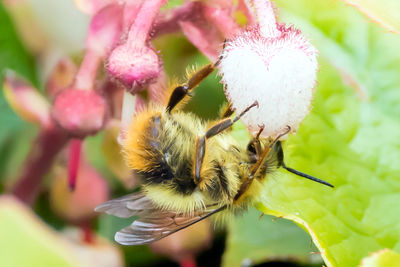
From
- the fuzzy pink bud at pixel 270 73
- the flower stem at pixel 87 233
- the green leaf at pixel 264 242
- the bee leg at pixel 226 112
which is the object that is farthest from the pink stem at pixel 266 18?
the flower stem at pixel 87 233

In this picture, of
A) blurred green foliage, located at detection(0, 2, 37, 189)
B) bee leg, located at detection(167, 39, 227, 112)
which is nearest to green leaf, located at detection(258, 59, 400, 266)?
bee leg, located at detection(167, 39, 227, 112)

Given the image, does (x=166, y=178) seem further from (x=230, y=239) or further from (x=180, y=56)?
(x=180, y=56)

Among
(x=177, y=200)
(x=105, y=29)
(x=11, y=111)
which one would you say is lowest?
(x=11, y=111)

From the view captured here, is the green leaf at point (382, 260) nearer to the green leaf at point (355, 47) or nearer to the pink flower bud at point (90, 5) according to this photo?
the green leaf at point (355, 47)

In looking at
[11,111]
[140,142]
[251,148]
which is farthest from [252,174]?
[11,111]

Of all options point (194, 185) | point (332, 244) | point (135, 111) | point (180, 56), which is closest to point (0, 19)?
point (180, 56)

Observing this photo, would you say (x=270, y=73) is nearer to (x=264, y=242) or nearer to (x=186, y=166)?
(x=186, y=166)

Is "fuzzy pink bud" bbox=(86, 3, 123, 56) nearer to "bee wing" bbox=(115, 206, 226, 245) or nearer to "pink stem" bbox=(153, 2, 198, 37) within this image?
"pink stem" bbox=(153, 2, 198, 37)

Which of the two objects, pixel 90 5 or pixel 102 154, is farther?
pixel 102 154

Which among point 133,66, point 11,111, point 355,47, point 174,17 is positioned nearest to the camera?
point 133,66
